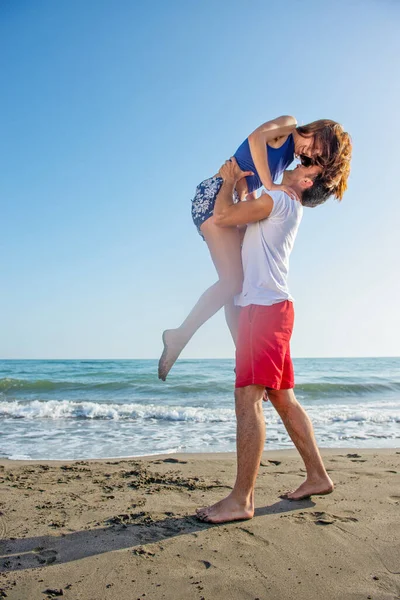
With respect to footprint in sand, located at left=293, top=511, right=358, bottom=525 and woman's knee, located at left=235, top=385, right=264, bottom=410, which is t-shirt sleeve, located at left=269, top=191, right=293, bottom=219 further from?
footprint in sand, located at left=293, top=511, right=358, bottom=525

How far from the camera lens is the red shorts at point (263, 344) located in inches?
98.6

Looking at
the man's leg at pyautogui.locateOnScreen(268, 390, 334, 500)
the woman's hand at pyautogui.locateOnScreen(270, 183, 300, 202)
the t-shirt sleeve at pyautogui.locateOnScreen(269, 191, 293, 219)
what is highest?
the woman's hand at pyautogui.locateOnScreen(270, 183, 300, 202)

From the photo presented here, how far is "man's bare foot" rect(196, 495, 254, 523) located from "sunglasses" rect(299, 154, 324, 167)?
196 centimetres

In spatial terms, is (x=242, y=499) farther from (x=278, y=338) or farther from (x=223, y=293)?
(x=223, y=293)

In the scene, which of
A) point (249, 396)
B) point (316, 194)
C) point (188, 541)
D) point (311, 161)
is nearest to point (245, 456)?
point (249, 396)

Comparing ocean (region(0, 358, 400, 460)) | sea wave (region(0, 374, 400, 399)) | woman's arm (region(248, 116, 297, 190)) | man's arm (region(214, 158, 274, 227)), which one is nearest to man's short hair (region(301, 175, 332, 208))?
woman's arm (region(248, 116, 297, 190))

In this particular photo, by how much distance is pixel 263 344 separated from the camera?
2527 millimetres

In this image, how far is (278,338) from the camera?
101 inches

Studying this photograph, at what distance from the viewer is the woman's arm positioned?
9.29 ft

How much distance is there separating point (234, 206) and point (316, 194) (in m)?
0.56

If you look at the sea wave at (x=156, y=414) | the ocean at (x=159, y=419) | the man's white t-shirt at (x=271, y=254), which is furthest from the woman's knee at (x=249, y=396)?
the sea wave at (x=156, y=414)

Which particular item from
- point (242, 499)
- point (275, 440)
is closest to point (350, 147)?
point (242, 499)

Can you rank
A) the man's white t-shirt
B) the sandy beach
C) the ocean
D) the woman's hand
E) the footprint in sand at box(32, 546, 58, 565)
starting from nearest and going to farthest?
the sandy beach, the footprint in sand at box(32, 546, 58, 565), the man's white t-shirt, the woman's hand, the ocean

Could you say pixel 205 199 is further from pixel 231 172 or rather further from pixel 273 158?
pixel 273 158
